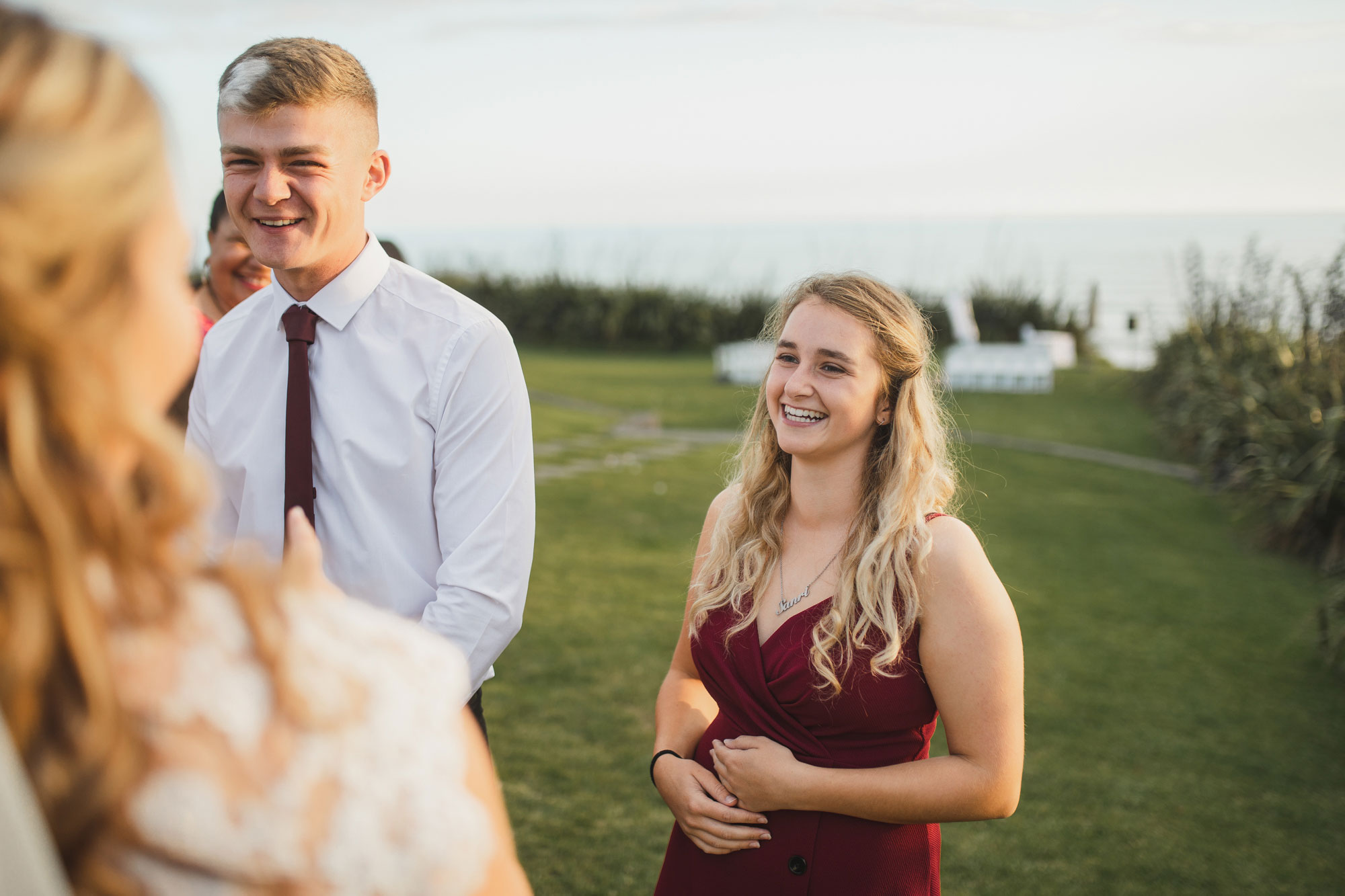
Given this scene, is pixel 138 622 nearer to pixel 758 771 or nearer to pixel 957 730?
pixel 758 771

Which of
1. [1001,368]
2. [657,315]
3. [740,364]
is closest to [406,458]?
[740,364]

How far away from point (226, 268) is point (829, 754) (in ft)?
9.81

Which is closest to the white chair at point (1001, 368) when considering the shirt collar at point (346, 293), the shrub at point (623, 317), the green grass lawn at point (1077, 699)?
the shrub at point (623, 317)

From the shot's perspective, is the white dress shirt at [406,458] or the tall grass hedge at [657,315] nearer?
the white dress shirt at [406,458]

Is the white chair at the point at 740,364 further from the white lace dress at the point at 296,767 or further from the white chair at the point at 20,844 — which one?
the white chair at the point at 20,844

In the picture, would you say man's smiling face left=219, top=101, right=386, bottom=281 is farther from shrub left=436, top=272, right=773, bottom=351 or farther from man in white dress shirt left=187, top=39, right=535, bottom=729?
shrub left=436, top=272, right=773, bottom=351

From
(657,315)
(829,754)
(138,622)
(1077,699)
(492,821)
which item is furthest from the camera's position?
(657,315)

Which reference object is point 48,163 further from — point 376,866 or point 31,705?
point 376,866

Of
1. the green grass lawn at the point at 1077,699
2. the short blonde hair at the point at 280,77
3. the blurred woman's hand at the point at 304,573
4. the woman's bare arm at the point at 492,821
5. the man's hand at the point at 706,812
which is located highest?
the short blonde hair at the point at 280,77

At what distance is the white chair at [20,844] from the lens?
2.42ft

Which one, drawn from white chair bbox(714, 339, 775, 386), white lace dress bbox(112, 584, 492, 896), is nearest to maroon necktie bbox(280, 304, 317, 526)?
white lace dress bbox(112, 584, 492, 896)

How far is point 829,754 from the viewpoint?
A: 2211 millimetres

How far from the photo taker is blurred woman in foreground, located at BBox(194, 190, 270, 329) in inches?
147

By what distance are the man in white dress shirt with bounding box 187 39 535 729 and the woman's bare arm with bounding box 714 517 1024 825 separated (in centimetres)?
88
